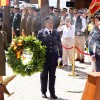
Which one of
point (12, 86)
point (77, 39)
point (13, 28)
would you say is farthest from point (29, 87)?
point (13, 28)

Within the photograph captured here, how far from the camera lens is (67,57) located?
1364 centimetres

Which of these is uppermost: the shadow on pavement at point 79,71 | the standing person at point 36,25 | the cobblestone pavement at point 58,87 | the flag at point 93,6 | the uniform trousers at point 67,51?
the flag at point 93,6

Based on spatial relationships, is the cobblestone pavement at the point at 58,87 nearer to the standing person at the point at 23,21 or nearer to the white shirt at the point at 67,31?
the white shirt at the point at 67,31

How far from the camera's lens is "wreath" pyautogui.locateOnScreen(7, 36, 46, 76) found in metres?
8.59

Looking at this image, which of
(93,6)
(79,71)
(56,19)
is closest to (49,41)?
(93,6)

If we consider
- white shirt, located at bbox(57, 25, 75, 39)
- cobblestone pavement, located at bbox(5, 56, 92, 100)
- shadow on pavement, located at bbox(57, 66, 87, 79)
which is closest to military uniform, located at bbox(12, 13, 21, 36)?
white shirt, located at bbox(57, 25, 75, 39)

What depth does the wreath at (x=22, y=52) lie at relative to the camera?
8.59 metres

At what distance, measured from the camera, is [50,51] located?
8.82 m

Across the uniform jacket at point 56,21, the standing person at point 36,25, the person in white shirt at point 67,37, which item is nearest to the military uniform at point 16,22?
the standing person at point 36,25

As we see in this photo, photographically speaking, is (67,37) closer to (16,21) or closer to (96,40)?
(96,40)

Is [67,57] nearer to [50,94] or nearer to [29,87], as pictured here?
[29,87]

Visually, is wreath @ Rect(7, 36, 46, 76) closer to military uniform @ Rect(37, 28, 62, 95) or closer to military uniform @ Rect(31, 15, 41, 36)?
military uniform @ Rect(37, 28, 62, 95)

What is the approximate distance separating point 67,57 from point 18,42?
521 cm

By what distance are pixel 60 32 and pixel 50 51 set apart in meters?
4.52
